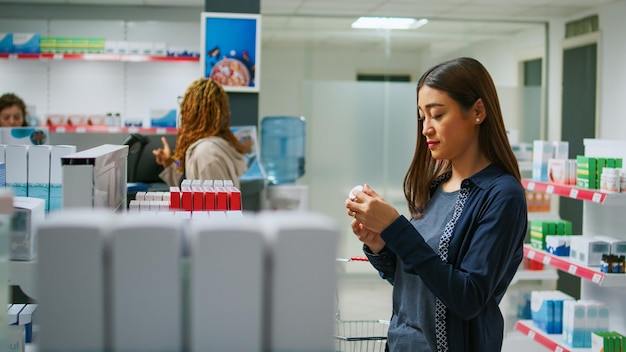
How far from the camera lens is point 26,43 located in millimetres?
7531

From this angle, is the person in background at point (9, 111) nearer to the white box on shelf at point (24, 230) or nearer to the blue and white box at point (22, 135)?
the blue and white box at point (22, 135)

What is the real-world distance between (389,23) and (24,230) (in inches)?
287

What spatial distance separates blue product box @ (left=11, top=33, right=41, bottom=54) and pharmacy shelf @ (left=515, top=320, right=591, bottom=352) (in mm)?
5551

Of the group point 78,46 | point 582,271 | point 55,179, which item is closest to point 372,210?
point 55,179

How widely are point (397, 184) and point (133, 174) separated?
371 centimetres

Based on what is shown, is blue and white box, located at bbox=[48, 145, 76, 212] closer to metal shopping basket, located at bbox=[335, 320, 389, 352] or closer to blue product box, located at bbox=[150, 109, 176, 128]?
metal shopping basket, located at bbox=[335, 320, 389, 352]

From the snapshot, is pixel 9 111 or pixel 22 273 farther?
pixel 9 111

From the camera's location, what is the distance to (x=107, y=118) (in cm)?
768

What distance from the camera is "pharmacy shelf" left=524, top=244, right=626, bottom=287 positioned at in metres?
3.97

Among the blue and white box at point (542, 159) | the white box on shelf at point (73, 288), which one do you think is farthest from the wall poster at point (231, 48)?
the white box on shelf at point (73, 288)

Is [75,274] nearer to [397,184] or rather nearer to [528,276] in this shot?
[528,276]

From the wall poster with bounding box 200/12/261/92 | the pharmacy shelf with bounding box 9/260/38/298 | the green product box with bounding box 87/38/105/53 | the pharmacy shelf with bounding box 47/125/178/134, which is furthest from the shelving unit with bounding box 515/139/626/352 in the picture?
the green product box with bounding box 87/38/105/53

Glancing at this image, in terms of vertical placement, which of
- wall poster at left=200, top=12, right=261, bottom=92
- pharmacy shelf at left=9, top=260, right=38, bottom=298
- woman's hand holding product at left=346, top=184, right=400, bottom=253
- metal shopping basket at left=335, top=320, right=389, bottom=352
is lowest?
metal shopping basket at left=335, top=320, right=389, bottom=352

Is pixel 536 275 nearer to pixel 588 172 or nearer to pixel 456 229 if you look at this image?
pixel 588 172
